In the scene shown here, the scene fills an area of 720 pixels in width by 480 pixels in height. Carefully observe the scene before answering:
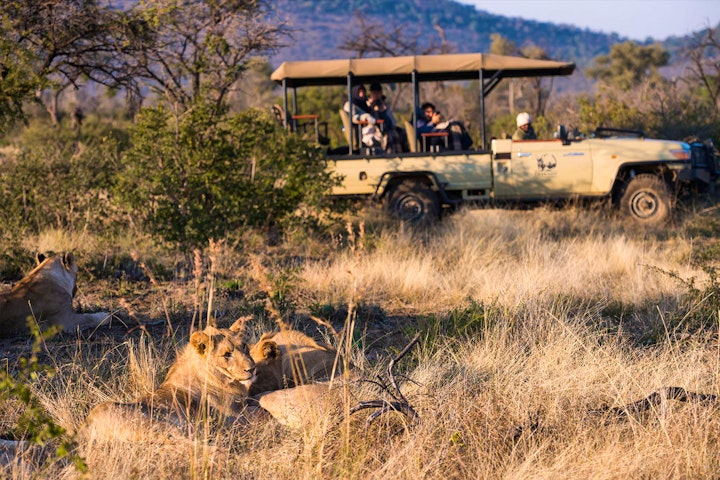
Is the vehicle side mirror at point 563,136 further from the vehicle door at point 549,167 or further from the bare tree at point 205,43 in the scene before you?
the bare tree at point 205,43

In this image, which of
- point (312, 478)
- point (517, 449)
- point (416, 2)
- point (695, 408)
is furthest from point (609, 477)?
point (416, 2)

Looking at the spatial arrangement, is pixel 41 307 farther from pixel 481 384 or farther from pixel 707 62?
A: pixel 707 62

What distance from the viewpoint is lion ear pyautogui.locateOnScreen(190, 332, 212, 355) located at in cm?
416

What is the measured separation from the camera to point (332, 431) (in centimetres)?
396

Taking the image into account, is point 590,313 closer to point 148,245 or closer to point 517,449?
point 517,449

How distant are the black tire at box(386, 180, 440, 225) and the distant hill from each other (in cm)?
10908

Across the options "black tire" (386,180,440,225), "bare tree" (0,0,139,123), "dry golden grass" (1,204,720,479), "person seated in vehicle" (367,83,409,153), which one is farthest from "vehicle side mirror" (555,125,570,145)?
"bare tree" (0,0,139,123)

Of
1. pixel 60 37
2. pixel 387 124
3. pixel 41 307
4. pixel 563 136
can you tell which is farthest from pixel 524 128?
pixel 41 307

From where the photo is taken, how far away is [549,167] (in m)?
11.4

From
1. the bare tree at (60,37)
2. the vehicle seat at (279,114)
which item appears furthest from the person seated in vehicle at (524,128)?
the bare tree at (60,37)

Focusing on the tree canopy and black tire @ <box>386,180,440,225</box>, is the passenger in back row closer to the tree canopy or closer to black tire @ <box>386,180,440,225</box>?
black tire @ <box>386,180,440,225</box>

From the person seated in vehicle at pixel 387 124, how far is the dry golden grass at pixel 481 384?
401 cm

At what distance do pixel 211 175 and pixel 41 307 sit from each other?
3.26m

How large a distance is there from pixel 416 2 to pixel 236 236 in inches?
6718
